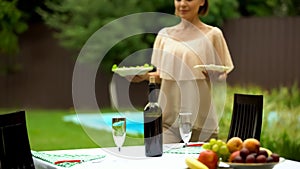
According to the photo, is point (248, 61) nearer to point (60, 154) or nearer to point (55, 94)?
point (55, 94)

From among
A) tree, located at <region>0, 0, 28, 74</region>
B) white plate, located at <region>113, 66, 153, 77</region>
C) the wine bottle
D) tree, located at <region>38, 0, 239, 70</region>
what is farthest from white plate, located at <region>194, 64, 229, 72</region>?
tree, located at <region>38, 0, 239, 70</region>

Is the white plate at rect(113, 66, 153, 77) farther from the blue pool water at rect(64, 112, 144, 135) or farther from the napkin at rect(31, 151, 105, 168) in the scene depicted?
the blue pool water at rect(64, 112, 144, 135)

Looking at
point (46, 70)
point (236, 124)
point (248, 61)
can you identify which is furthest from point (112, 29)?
point (236, 124)

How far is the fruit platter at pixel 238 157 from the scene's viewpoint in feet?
9.02

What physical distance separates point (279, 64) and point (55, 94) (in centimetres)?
429

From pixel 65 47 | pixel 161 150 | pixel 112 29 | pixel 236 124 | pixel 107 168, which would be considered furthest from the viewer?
pixel 65 47

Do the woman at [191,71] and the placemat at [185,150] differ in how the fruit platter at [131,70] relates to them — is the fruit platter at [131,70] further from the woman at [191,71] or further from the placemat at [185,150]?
the placemat at [185,150]

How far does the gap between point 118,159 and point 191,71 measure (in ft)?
3.00

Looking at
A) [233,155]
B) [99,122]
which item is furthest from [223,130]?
[233,155]

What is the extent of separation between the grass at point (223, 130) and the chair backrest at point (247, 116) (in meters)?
0.80

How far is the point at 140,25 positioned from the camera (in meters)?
12.5

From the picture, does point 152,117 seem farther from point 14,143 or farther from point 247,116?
point 247,116

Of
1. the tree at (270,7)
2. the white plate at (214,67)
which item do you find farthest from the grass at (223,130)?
the tree at (270,7)

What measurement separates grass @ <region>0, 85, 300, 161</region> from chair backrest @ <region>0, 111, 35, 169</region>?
30.9 inches
